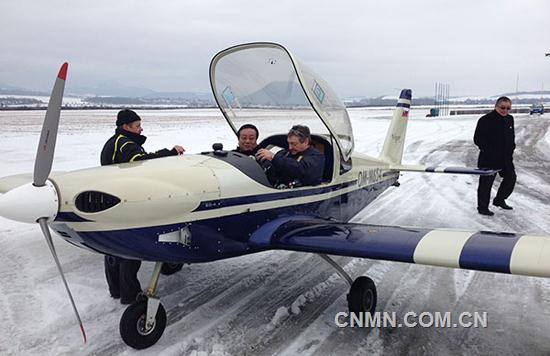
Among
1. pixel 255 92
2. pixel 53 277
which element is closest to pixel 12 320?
pixel 53 277

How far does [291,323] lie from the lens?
3.72 m

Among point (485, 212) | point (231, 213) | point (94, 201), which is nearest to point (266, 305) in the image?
point (231, 213)

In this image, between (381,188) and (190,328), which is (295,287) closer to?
(190,328)

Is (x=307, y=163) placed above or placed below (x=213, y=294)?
above

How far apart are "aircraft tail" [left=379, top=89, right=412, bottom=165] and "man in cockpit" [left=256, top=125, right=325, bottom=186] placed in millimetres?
3128

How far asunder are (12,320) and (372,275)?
345 centimetres

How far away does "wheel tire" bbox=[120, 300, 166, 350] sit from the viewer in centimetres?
329

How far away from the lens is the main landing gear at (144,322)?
329cm

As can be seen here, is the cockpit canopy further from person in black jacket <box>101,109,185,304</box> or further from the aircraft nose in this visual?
the aircraft nose

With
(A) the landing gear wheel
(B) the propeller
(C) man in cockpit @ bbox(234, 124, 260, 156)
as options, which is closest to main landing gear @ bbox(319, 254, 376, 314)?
(A) the landing gear wheel

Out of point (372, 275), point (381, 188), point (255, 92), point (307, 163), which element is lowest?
point (372, 275)

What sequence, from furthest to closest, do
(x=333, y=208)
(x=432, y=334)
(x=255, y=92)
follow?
(x=255, y=92) < (x=333, y=208) < (x=432, y=334)

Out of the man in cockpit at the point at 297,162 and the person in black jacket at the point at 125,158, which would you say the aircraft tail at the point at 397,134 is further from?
the person in black jacket at the point at 125,158

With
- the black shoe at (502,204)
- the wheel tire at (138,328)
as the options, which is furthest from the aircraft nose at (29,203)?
the black shoe at (502,204)
